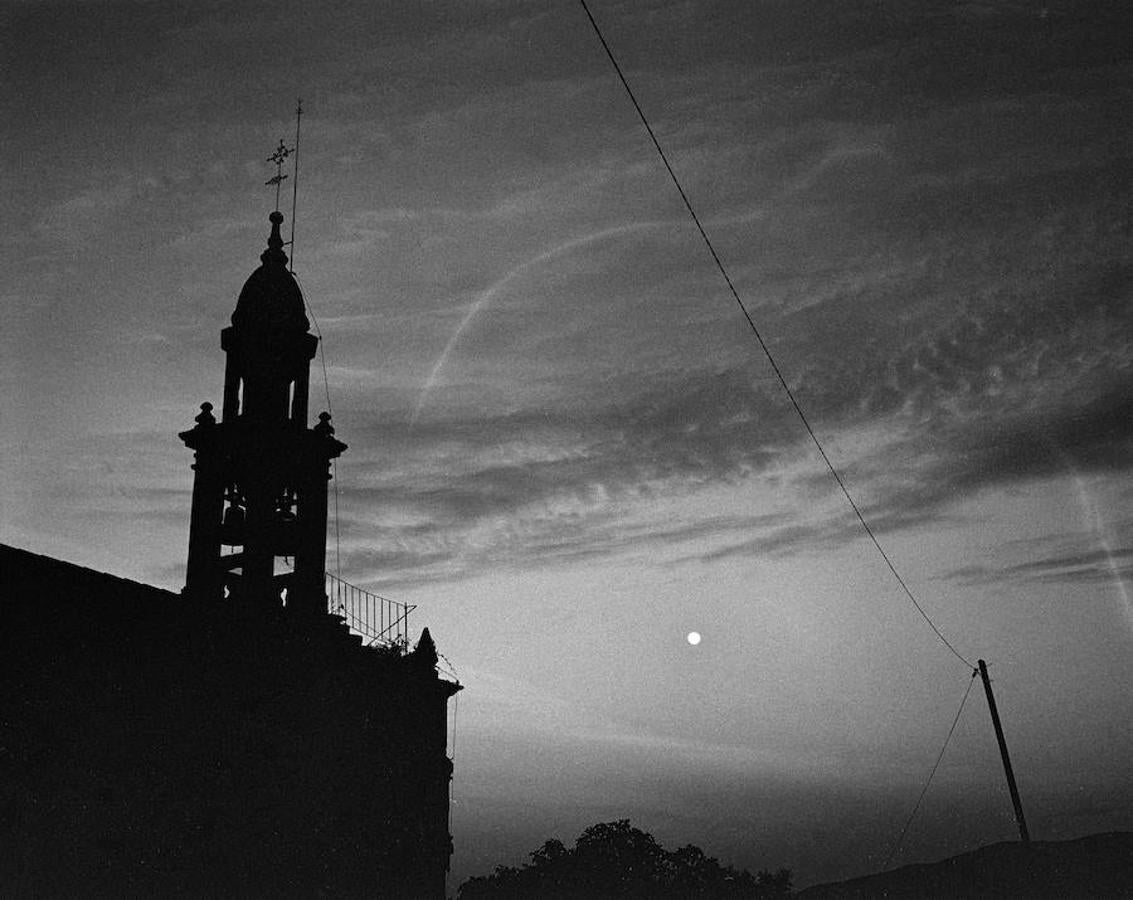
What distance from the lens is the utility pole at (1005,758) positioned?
2330 cm

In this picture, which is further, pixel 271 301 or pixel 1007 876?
pixel 1007 876

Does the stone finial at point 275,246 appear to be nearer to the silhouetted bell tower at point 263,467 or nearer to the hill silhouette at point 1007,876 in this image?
the silhouetted bell tower at point 263,467

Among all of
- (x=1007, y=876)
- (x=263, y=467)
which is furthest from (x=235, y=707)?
(x=1007, y=876)

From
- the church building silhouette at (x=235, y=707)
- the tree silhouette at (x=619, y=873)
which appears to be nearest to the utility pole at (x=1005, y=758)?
the church building silhouette at (x=235, y=707)

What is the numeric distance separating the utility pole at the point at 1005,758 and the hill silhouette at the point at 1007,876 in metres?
33.3

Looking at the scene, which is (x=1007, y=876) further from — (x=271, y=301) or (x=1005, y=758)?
(x=271, y=301)

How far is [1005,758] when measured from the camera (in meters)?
24.3

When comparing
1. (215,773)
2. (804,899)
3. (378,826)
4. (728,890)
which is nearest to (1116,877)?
(804,899)

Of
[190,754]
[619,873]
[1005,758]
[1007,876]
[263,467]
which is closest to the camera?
[190,754]

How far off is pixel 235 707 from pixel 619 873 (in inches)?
1392

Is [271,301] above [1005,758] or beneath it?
above

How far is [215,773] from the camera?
60.3 feet

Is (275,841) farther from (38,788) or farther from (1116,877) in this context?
(1116,877)

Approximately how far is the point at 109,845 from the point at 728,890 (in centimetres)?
4061
